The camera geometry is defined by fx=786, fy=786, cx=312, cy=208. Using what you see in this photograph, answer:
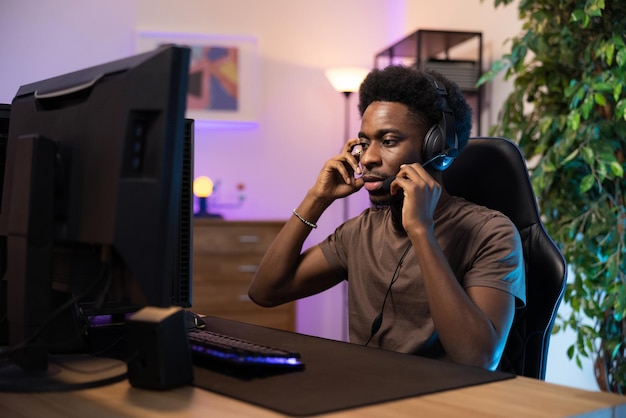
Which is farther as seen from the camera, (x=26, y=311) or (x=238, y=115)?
(x=238, y=115)

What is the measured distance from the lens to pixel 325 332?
4875mm

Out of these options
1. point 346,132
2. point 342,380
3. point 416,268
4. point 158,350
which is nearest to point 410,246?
point 416,268

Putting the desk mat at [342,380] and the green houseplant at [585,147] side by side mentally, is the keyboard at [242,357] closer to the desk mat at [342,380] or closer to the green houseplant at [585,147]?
the desk mat at [342,380]

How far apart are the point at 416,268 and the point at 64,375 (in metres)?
0.80

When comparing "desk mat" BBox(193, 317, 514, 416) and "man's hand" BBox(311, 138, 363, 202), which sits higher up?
"man's hand" BBox(311, 138, 363, 202)

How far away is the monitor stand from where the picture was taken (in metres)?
1.05

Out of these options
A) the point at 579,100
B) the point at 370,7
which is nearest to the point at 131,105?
the point at 579,100

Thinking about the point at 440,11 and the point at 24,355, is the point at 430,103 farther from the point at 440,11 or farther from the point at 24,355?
the point at 440,11

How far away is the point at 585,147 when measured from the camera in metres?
2.49

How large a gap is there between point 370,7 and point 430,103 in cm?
347

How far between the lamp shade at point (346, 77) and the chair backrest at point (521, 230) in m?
2.59

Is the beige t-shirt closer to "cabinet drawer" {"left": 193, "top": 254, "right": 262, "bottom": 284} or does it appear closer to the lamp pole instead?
"cabinet drawer" {"left": 193, "top": 254, "right": 262, "bottom": 284}

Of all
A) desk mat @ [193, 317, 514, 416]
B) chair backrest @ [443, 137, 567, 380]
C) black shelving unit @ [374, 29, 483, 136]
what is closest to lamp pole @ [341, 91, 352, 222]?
black shelving unit @ [374, 29, 483, 136]

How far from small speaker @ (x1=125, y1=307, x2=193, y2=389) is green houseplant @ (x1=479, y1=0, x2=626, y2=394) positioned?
1.76 m
